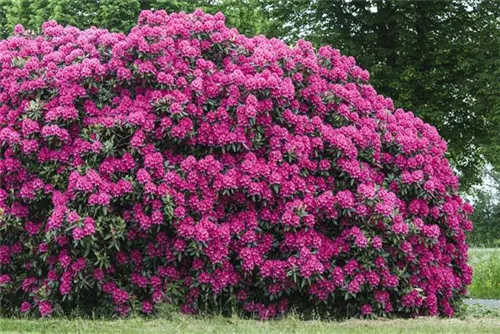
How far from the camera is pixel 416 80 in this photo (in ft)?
58.9

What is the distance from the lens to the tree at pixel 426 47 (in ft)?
A: 57.5

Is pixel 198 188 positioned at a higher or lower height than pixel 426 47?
lower

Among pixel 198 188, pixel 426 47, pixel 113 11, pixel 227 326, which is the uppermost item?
pixel 113 11

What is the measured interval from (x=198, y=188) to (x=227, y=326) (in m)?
1.68

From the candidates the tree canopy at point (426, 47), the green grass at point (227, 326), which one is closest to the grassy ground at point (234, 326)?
the green grass at point (227, 326)

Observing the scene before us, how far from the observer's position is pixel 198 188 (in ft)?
25.9

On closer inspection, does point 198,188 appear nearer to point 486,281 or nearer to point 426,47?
point 486,281

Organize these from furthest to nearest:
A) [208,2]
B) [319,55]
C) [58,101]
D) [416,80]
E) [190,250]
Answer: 1. [208,2]
2. [416,80]
3. [319,55]
4. [58,101]
5. [190,250]

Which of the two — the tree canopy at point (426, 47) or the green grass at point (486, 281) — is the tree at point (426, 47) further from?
the green grass at point (486, 281)

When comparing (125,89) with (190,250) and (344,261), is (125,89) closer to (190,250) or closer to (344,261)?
(190,250)

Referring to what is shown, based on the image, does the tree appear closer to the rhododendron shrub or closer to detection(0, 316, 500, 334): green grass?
the rhododendron shrub

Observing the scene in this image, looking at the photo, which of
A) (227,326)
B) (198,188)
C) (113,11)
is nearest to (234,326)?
(227,326)

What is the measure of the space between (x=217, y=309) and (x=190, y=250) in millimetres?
814

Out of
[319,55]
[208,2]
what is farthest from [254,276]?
[208,2]
